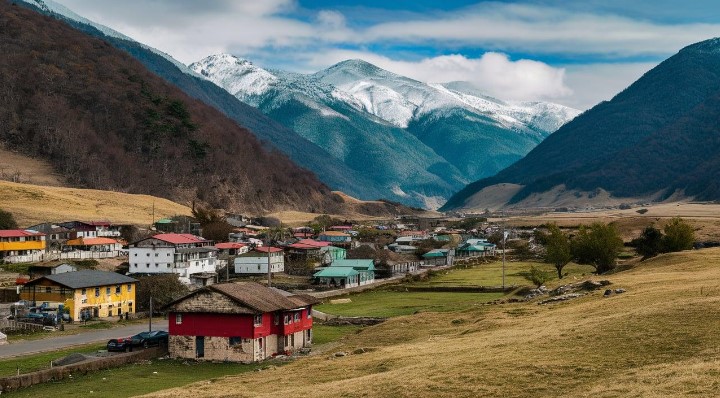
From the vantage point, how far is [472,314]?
5828 cm

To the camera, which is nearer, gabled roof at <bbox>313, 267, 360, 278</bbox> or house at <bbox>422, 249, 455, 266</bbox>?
gabled roof at <bbox>313, 267, 360, 278</bbox>

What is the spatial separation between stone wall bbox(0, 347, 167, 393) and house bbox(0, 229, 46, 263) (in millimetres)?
58197

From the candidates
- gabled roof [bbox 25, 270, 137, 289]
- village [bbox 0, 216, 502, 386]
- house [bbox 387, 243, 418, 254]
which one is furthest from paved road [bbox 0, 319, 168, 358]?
house [bbox 387, 243, 418, 254]

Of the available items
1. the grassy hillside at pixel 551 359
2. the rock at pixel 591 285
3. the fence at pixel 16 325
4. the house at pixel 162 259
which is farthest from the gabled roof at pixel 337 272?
the grassy hillside at pixel 551 359

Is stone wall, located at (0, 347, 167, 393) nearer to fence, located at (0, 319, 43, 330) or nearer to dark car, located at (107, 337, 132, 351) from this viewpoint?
dark car, located at (107, 337, 132, 351)

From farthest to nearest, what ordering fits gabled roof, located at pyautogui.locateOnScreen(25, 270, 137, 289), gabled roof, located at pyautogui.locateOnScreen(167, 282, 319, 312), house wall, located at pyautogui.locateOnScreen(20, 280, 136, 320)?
gabled roof, located at pyautogui.locateOnScreen(25, 270, 137, 289) → house wall, located at pyautogui.locateOnScreen(20, 280, 136, 320) → gabled roof, located at pyautogui.locateOnScreen(167, 282, 319, 312)

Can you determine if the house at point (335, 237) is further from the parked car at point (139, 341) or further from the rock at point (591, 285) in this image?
the parked car at point (139, 341)

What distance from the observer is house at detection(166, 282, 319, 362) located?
162 feet

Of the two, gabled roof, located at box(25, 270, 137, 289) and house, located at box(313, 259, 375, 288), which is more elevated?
gabled roof, located at box(25, 270, 137, 289)

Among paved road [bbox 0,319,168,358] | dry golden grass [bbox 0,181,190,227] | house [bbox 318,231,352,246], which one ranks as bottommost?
paved road [bbox 0,319,168,358]

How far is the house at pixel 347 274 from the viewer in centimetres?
10112

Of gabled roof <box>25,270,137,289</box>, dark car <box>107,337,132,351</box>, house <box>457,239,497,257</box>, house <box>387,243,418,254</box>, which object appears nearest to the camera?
dark car <box>107,337,132,351</box>

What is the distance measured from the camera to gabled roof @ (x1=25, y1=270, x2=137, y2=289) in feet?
226

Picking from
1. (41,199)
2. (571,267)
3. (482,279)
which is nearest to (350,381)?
(482,279)
